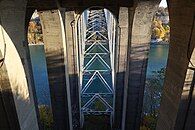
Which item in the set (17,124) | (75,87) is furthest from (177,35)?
(75,87)

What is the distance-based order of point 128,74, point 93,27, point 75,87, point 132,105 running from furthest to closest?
point 93,27 < point 75,87 < point 132,105 < point 128,74

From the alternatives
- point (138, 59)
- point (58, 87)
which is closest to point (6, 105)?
point (58, 87)

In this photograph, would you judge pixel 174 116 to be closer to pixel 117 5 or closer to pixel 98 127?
pixel 117 5

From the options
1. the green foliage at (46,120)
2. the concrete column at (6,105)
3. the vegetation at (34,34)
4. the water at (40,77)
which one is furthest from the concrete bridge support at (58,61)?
the vegetation at (34,34)

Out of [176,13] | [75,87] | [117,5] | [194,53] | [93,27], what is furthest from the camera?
[93,27]

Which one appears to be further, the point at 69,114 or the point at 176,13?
the point at 69,114
